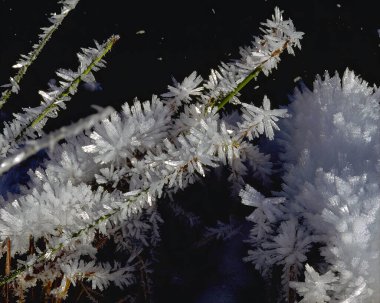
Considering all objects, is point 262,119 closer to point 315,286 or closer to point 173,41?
point 315,286

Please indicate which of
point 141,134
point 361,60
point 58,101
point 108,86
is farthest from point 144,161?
point 361,60

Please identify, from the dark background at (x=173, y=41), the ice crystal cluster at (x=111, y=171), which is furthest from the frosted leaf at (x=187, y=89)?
the dark background at (x=173, y=41)

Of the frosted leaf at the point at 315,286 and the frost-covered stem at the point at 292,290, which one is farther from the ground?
the frosted leaf at the point at 315,286

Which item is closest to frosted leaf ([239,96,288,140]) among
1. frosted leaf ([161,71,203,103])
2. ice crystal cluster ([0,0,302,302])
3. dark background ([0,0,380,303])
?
ice crystal cluster ([0,0,302,302])

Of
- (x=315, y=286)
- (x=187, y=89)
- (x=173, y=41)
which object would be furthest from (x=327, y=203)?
(x=173, y=41)

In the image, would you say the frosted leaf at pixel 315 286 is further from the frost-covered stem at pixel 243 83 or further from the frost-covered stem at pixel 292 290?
the frost-covered stem at pixel 243 83

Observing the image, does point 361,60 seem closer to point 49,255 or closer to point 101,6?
point 101,6
